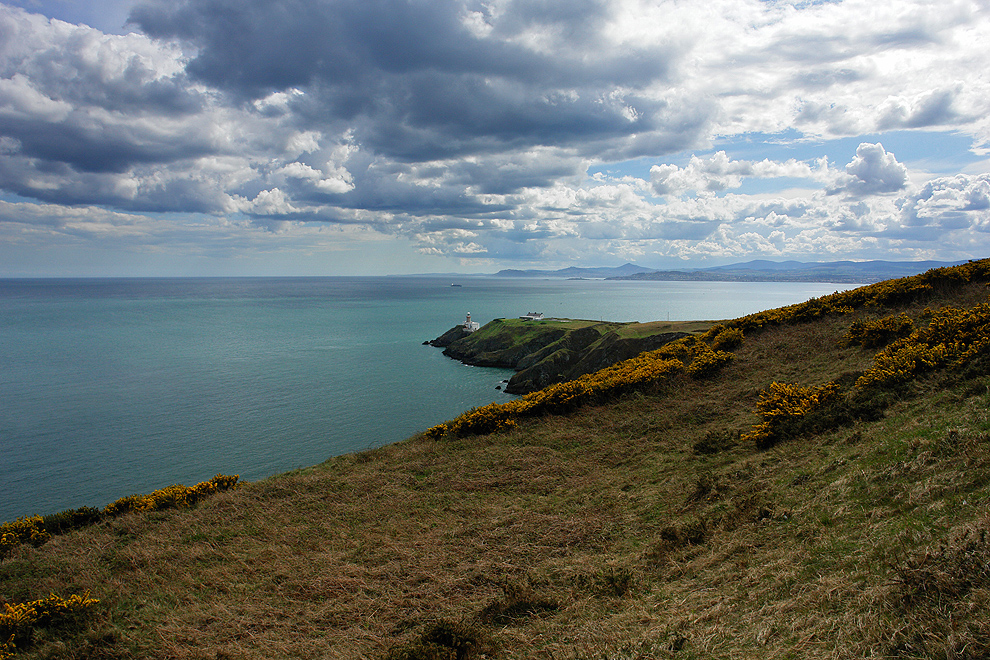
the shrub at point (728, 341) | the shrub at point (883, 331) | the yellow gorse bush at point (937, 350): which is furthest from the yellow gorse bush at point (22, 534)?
the shrub at point (883, 331)

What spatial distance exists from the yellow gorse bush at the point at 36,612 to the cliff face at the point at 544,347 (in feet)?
132

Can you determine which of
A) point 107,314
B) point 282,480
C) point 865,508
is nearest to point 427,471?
point 282,480

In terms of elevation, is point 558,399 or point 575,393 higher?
point 575,393

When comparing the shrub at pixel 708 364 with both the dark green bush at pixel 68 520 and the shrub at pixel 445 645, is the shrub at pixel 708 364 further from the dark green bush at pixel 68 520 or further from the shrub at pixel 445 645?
the dark green bush at pixel 68 520

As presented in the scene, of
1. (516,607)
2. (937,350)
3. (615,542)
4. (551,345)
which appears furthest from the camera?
(551,345)

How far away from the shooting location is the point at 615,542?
11195 millimetres

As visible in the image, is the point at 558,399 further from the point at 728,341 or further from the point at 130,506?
the point at 130,506

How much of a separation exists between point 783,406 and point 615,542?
8.50 m

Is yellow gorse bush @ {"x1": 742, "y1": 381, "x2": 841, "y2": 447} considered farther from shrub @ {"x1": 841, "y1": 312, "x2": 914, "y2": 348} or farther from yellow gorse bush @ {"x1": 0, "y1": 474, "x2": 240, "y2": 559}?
yellow gorse bush @ {"x1": 0, "y1": 474, "x2": 240, "y2": 559}

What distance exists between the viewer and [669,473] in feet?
47.6

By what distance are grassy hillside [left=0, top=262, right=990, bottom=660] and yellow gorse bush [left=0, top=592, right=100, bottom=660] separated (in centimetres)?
7

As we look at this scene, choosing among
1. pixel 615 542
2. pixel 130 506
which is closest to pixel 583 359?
pixel 130 506

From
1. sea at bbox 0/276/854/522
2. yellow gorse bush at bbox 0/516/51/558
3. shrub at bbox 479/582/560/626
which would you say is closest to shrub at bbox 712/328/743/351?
shrub at bbox 479/582/560/626

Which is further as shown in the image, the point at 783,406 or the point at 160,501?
the point at 160,501
